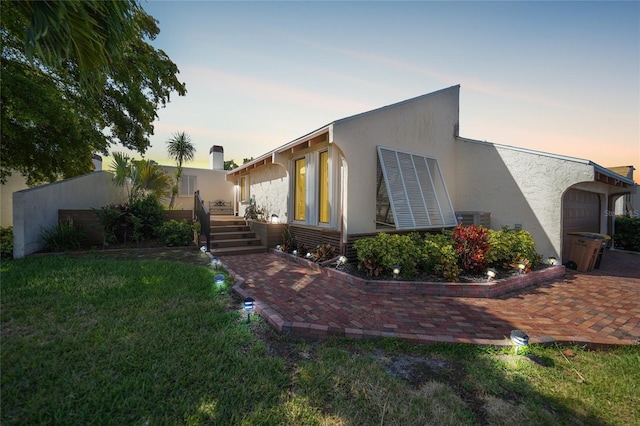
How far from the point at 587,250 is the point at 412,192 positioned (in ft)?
17.7

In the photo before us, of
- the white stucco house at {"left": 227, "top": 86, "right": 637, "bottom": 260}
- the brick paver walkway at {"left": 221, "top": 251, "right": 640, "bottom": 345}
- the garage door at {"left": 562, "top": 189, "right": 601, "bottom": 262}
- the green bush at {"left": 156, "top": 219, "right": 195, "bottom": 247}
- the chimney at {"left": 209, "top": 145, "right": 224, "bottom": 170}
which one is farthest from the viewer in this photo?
the chimney at {"left": 209, "top": 145, "right": 224, "bottom": 170}

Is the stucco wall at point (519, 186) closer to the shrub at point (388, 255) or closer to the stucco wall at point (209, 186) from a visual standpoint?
the shrub at point (388, 255)

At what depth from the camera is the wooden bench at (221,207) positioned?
52.6 feet

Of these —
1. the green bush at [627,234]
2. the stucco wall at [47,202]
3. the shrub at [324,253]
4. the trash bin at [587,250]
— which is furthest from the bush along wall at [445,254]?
the stucco wall at [47,202]

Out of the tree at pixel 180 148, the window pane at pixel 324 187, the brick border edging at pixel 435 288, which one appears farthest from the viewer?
the tree at pixel 180 148

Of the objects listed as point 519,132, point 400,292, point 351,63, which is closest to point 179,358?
point 400,292

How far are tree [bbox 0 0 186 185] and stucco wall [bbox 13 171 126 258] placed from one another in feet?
3.49

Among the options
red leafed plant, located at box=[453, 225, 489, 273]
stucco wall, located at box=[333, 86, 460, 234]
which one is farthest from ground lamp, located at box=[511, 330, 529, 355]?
stucco wall, located at box=[333, 86, 460, 234]

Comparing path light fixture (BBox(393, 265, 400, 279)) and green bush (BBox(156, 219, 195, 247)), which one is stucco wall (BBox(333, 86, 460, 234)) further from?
green bush (BBox(156, 219, 195, 247))

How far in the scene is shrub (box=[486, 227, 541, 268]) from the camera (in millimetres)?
6531

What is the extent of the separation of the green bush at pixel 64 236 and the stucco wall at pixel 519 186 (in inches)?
500

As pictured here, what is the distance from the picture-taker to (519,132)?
408 inches

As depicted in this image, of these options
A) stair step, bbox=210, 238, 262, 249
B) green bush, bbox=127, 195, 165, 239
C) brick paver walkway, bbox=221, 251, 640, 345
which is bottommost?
brick paver walkway, bbox=221, 251, 640, 345

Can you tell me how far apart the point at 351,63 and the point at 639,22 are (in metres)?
7.12
